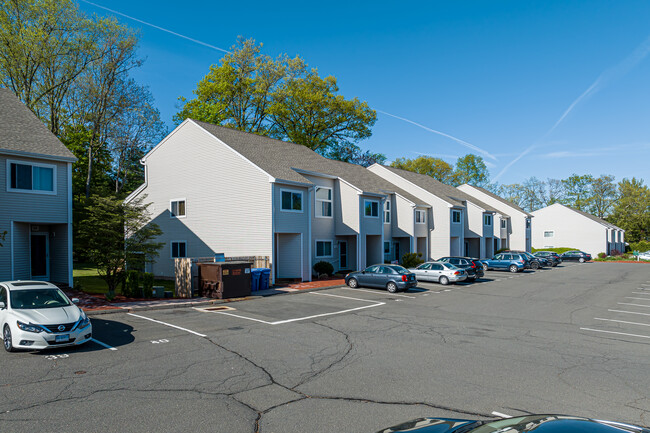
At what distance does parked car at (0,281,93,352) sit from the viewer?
31.9ft

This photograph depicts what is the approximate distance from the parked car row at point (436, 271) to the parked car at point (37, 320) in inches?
597

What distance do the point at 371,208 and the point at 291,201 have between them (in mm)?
8827

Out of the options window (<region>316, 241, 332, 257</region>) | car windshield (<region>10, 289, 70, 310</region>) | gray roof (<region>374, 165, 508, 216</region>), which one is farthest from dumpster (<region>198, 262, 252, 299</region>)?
gray roof (<region>374, 165, 508, 216</region>)

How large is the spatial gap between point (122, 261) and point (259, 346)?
1080 centimetres

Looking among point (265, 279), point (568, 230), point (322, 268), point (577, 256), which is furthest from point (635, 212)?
point (265, 279)

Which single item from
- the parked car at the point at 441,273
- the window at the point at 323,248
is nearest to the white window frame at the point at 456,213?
the parked car at the point at 441,273

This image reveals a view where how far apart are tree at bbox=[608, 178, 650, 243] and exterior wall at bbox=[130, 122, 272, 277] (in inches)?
3060

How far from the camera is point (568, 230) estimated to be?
66750mm

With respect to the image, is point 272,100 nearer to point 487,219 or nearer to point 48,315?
point 487,219

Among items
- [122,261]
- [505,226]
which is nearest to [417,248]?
[505,226]

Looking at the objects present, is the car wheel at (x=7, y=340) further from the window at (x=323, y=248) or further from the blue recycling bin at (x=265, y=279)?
the window at (x=323, y=248)

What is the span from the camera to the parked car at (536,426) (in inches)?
117

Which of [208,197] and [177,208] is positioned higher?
[208,197]

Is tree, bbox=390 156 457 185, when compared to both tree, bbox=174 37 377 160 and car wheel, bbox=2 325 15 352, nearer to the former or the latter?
tree, bbox=174 37 377 160
